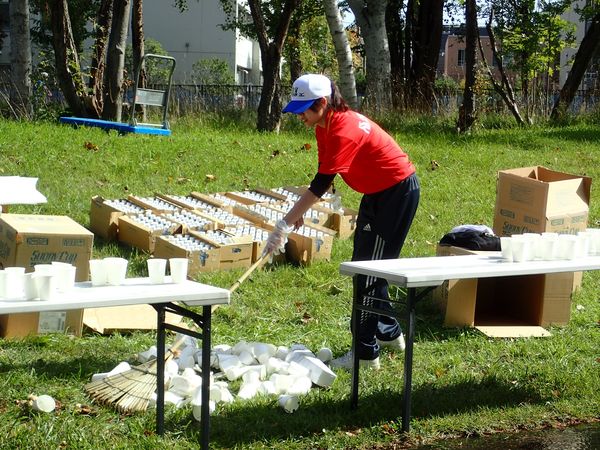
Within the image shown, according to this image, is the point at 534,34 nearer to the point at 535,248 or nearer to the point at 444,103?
the point at 444,103

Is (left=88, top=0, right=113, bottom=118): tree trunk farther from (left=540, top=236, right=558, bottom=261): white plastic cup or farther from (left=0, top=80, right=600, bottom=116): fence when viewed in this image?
(left=540, top=236, right=558, bottom=261): white plastic cup

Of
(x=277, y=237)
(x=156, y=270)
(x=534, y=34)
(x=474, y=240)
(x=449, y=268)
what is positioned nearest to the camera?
(x=156, y=270)

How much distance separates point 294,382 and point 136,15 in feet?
42.1

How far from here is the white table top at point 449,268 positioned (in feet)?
15.3

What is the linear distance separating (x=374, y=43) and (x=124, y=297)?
15.3 meters

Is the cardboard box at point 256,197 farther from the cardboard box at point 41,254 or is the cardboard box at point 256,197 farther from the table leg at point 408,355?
the table leg at point 408,355

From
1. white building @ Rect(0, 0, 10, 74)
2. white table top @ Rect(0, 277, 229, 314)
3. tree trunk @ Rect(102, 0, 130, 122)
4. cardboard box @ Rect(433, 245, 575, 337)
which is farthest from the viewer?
white building @ Rect(0, 0, 10, 74)

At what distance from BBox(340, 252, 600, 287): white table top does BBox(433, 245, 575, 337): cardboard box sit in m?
1.44

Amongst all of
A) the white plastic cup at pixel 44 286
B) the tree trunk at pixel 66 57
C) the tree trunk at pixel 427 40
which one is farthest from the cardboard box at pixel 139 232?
the tree trunk at pixel 427 40

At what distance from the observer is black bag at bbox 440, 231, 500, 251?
705 cm

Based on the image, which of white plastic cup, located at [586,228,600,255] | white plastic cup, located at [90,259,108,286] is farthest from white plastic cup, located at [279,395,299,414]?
white plastic cup, located at [586,228,600,255]

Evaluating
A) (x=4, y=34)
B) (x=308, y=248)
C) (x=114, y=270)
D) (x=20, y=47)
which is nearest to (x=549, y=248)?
(x=114, y=270)

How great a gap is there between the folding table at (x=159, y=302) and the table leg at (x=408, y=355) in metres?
0.99

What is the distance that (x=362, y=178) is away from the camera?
5.57m
